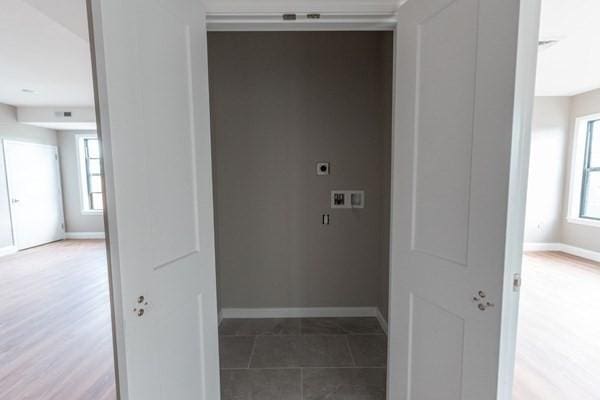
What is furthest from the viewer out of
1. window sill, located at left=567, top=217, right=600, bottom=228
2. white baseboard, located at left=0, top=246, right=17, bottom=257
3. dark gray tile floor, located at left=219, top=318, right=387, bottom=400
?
white baseboard, located at left=0, top=246, right=17, bottom=257

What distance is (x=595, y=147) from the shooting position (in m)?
4.66

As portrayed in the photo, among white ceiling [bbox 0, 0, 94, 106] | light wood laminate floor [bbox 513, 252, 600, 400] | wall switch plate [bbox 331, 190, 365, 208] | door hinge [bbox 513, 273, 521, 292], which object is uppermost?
white ceiling [bbox 0, 0, 94, 106]

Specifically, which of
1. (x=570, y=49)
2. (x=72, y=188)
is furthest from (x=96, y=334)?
(x=570, y=49)

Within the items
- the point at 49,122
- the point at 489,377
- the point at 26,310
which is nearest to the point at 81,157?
the point at 49,122

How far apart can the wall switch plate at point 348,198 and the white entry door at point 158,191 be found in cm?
153

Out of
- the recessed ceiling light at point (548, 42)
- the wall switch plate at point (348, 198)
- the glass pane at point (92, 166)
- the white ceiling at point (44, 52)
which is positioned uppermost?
the recessed ceiling light at point (548, 42)

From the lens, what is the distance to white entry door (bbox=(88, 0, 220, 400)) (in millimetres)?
870

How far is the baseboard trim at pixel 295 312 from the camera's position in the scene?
2.78 metres

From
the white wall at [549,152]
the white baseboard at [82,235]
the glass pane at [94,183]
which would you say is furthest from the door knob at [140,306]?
the glass pane at [94,183]

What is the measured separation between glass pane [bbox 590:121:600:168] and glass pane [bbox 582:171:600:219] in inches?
6.8

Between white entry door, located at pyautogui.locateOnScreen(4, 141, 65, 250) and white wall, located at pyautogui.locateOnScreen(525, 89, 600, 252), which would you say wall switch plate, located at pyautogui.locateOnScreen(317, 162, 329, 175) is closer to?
white wall, located at pyautogui.locateOnScreen(525, 89, 600, 252)

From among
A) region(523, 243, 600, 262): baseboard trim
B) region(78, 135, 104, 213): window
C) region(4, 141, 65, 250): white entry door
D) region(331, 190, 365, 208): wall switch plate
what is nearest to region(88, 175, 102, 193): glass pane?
region(78, 135, 104, 213): window

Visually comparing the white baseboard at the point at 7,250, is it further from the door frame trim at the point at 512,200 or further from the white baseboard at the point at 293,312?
the door frame trim at the point at 512,200

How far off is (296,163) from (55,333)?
280cm
